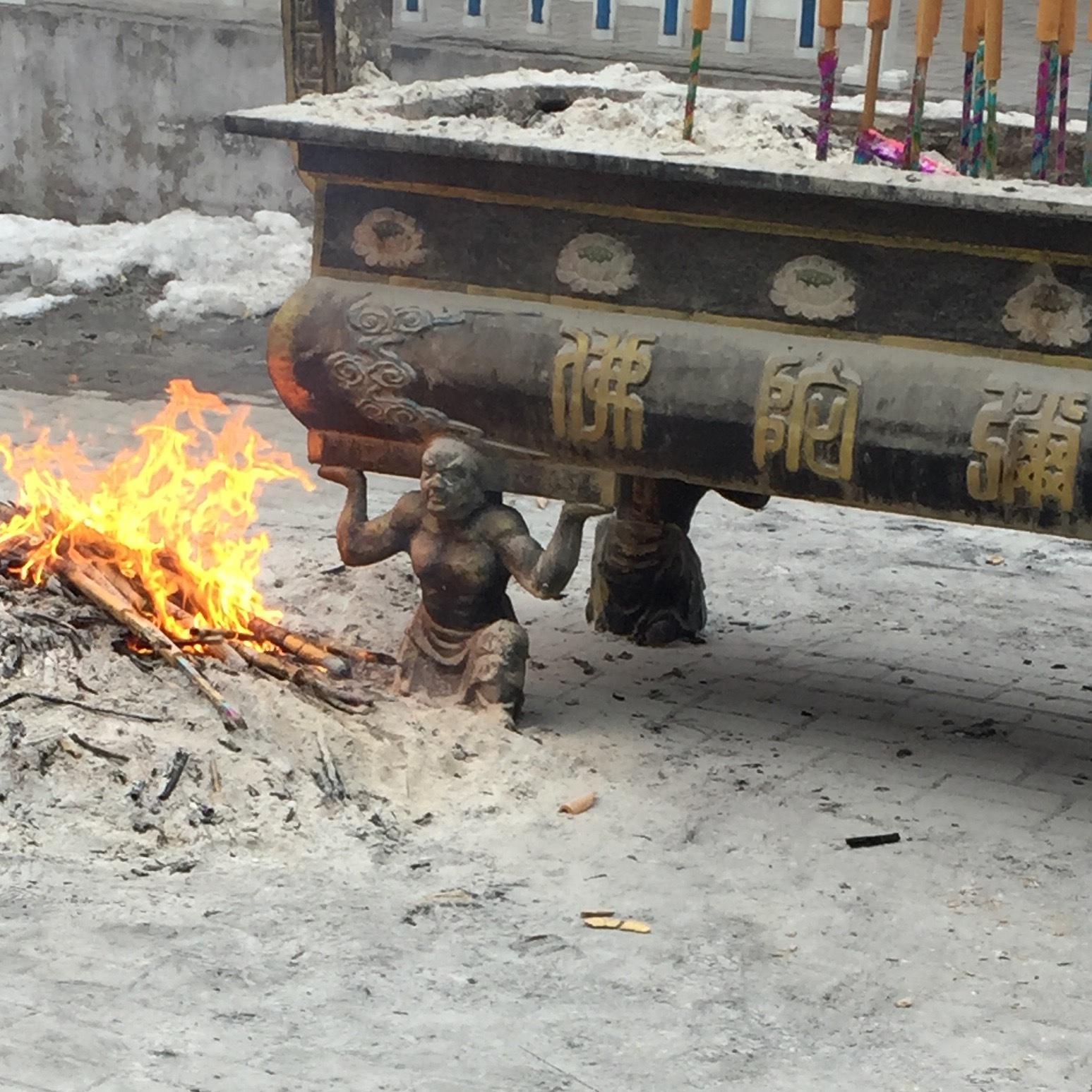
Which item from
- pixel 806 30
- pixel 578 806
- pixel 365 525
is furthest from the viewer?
pixel 806 30

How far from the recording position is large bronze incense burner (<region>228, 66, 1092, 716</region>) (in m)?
4.26

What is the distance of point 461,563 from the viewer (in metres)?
4.90

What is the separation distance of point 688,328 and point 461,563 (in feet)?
2.74

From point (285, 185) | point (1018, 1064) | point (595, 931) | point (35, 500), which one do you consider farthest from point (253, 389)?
point (1018, 1064)

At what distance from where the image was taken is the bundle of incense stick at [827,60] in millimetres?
4492

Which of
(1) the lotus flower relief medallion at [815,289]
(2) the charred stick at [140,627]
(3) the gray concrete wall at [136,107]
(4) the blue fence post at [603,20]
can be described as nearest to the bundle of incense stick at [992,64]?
(1) the lotus flower relief medallion at [815,289]

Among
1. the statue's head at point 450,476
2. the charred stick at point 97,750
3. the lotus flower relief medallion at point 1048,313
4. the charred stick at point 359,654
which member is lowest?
the charred stick at point 359,654

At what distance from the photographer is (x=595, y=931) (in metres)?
3.90

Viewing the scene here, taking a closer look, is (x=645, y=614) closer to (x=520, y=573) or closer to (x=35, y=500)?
(x=520, y=573)

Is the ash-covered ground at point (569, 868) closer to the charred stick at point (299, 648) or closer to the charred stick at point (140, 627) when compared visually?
the charred stick at point (140, 627)

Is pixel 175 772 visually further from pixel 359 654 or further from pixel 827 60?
pixel 827 60

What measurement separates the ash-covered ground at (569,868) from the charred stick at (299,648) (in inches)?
→ 9.7

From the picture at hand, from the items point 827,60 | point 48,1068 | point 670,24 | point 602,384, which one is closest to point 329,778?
point 602,384

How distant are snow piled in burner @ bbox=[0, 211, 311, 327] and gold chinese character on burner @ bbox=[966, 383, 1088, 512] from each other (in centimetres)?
562
